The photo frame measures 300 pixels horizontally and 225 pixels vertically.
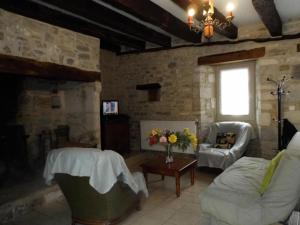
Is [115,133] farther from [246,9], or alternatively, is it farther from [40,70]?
[246,9]

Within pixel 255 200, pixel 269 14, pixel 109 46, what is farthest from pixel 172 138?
pixel 109 46

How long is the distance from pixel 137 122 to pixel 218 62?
2335 mm

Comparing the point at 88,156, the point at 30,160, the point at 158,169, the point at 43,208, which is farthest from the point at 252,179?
the point at 30,160

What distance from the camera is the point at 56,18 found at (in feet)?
11.7

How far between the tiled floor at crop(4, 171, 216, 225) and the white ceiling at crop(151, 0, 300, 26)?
2676 mm

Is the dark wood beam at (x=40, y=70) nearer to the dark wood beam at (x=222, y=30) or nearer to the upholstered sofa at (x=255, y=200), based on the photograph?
the dark wood beam at (x=222, y=30)

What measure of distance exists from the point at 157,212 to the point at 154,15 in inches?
102

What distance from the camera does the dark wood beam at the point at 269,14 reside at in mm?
2867

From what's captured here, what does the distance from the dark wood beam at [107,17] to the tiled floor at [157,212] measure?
99.5 inches

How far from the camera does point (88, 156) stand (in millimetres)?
2188

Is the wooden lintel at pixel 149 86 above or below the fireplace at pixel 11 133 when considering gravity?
above

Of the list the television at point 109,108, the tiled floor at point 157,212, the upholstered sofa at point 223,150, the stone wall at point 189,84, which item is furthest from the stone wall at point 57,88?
the upholstered sofa at point 223,150

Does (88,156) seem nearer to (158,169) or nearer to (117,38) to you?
(158,169)

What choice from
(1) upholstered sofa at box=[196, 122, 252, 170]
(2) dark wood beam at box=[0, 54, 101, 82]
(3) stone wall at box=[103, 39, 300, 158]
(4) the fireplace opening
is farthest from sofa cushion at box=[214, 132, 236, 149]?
(4) the fireplace opening
